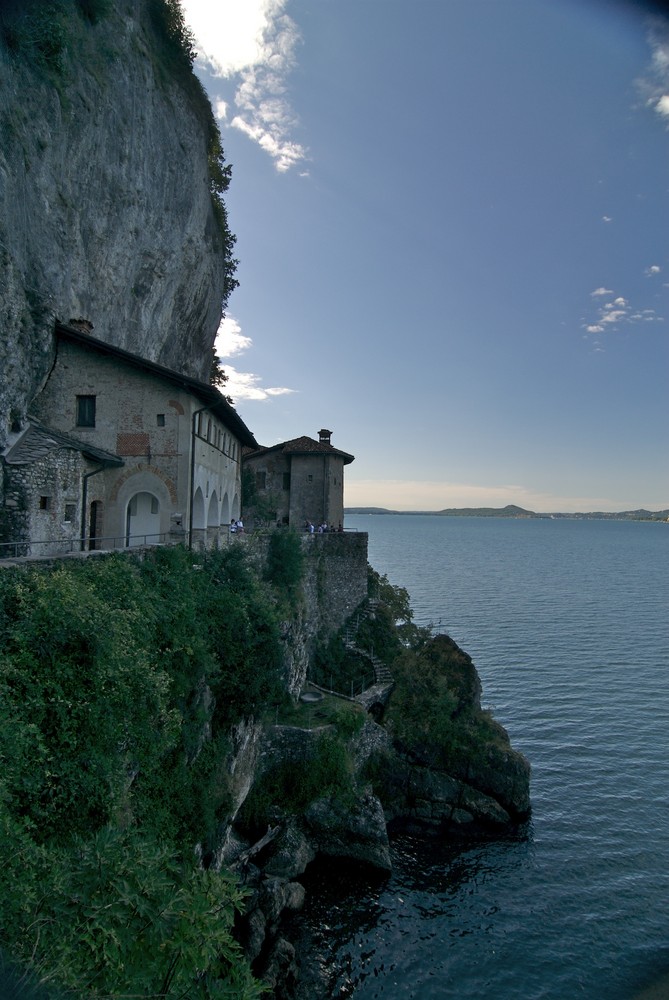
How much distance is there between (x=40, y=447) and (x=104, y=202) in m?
12.7

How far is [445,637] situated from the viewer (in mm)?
35000

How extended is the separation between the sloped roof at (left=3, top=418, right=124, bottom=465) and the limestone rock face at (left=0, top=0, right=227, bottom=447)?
61 centimetres

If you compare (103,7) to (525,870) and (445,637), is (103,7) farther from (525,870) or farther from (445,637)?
(525,870)

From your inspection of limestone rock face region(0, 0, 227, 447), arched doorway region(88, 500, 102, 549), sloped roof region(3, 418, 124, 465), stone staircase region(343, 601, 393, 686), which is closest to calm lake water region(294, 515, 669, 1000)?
stone staircase region(343, 601, 393, 686)

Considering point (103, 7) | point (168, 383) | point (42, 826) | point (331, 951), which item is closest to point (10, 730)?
point (42, 826)

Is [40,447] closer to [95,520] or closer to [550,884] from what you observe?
[95,520]

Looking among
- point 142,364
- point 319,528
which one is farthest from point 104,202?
point 319,528

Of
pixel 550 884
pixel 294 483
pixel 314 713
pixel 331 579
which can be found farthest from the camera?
pixel 294 483

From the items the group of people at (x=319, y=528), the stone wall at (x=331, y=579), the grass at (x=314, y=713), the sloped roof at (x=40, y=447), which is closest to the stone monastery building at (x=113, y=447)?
the sloped roof at (x=40, y=447)

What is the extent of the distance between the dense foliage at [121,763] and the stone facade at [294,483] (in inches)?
898

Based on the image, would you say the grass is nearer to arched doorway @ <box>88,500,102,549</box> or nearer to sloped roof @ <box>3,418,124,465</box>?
arched doorway @ <box>88,500,102,549</box>

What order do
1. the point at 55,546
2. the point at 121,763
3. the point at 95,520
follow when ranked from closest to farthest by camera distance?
Answer: the point at 121,763
the point at 55,546
the point at 95,520

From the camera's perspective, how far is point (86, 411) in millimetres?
20484

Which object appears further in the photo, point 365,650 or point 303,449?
point 303,449
